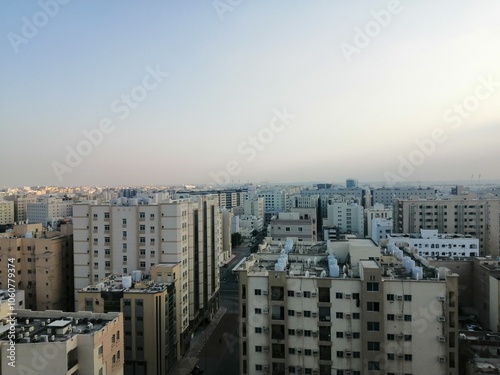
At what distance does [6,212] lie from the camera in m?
63.4

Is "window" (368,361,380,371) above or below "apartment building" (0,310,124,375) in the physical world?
below

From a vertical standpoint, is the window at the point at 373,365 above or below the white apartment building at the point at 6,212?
below

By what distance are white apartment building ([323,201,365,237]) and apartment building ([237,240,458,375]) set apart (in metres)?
37.2

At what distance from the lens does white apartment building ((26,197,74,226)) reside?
62.2m

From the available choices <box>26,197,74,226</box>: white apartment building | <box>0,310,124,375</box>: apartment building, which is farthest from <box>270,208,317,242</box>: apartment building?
<box>26,197,74,226</box>: white apartment building

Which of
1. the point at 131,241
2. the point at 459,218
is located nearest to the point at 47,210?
the point at 131,241

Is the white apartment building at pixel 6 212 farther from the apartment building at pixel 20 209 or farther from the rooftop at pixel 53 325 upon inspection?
the rooftop at pixel 53 325

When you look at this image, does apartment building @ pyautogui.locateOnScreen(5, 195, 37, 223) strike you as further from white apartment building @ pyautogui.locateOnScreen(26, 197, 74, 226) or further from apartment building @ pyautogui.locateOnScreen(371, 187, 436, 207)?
apartment building @ pyautogui.locateOnScreen(371, 187, 436, 207)

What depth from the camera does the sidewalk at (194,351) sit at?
17.8m

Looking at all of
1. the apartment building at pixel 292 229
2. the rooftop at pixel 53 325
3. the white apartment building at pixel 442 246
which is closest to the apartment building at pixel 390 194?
the apartment building at pixel 292 229

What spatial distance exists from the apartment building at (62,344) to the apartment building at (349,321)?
4.35 meters

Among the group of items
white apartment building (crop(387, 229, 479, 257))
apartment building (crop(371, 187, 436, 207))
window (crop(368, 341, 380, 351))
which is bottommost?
window (crop(368, 341, 380, 351))

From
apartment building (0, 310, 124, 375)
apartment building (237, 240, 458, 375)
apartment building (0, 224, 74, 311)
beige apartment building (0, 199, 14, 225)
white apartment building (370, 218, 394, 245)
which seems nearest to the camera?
apartment building (0, 310, 124, 375)

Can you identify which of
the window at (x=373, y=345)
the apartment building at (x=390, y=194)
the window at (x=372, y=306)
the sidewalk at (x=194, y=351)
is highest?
the apartment building at (x=390, y=194)
